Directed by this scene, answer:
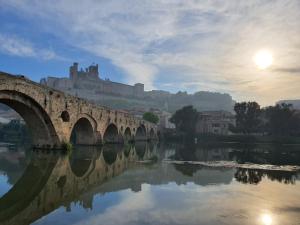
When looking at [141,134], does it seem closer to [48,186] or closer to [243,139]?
[243,139]

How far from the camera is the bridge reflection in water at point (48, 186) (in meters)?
10.9

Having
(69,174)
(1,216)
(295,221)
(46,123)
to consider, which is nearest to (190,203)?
(295,221)

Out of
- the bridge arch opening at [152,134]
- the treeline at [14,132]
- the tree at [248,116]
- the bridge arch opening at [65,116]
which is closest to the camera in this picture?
the bridge arch opening at [65,116]

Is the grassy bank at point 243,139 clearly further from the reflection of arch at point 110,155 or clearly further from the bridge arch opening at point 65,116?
the bridge arch opening at point 65,116

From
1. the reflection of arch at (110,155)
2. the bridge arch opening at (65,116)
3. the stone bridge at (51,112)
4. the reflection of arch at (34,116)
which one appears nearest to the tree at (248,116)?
the stone bridge at (51,112)

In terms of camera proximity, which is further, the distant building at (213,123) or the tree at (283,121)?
the distant building at (213,123)

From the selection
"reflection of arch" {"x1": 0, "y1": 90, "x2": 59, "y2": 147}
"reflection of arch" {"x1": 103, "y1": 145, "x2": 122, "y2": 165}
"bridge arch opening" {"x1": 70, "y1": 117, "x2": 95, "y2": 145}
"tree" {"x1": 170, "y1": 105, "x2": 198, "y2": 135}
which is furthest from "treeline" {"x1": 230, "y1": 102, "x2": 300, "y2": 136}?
"reflection of arch" {"x1": 0, "y1": 90, "x2": 59, "y2": 147}

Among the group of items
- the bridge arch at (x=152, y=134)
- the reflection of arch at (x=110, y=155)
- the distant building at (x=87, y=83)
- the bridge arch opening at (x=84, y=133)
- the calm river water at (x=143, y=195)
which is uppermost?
the distant building at (x=87, y=83)

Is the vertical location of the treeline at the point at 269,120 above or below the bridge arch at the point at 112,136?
above

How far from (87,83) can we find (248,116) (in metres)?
94.6

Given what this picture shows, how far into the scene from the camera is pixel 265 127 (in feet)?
321

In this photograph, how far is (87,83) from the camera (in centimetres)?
17012

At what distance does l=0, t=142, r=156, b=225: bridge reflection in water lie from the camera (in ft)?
35.9

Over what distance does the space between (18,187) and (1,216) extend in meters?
4.76
